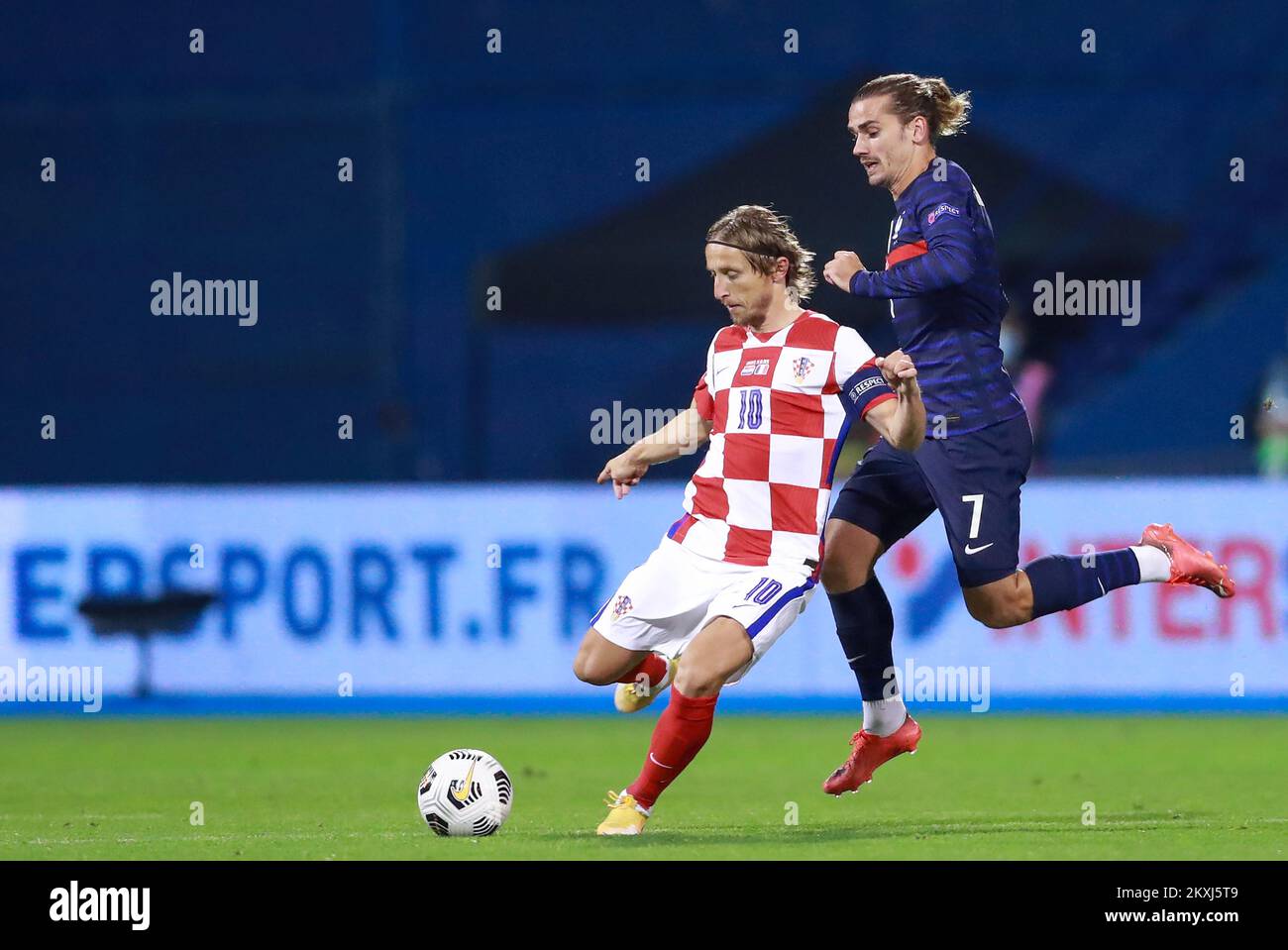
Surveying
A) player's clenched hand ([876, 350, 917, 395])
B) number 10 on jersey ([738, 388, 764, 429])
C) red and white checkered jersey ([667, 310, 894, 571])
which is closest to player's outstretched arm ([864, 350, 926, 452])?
player's clenched hand ([876, 350, 917, 395])

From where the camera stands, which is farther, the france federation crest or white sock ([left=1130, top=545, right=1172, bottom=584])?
white sock ([left=1130, top=545, right=1172, bottom=584])

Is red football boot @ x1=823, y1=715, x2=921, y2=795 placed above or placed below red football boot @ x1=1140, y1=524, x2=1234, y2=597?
below

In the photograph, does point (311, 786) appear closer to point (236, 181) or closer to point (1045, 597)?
point (1045, 597)

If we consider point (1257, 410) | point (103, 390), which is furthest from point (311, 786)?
point (103, 390)

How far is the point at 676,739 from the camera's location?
627 cm

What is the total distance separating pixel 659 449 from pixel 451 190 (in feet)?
47.1

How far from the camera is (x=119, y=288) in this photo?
21.3 metres

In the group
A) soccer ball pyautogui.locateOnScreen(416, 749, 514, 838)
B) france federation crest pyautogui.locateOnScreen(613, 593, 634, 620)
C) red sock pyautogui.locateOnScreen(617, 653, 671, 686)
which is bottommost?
soccer ball pyautogui.locateOnScreen(416, 749, 514, 838)

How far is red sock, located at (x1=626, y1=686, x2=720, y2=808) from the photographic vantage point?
6.27 m

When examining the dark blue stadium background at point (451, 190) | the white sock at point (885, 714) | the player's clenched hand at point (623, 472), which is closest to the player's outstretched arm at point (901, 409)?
the player's clenched hand at point (623, 472)

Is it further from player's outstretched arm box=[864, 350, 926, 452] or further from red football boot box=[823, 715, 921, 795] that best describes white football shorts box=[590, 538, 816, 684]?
red football boot box=[823, 715, 921, 795]

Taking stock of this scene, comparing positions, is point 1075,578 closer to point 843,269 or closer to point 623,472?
point 843,269

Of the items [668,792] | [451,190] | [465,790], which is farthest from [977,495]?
[451,190]

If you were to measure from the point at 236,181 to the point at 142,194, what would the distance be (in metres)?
0.93
